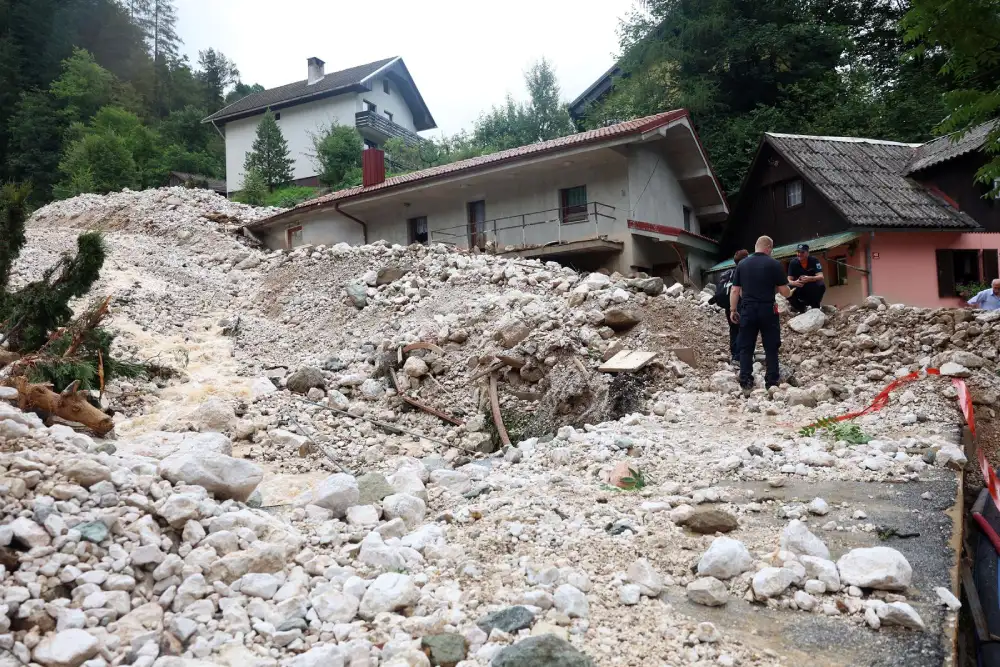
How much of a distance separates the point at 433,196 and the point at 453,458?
14.3 meters

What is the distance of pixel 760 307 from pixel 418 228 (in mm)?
15470

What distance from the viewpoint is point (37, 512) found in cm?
313

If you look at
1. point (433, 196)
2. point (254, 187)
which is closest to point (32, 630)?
point (433, 196)

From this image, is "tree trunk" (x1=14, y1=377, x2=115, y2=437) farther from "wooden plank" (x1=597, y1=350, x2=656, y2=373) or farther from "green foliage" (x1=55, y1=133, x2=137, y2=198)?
"green foliage" (x1=55, y1=133, x2=137, y2=198)

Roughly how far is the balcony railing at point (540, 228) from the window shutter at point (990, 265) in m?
10.2

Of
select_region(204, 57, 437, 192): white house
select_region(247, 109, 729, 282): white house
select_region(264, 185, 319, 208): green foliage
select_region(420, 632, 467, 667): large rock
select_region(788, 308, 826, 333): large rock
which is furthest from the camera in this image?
select_region(204, 57, 437, 192): white house

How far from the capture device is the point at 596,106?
3041cm

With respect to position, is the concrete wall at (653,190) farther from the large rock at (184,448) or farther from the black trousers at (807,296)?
the large rock at (184,448)

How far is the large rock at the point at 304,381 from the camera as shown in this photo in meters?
9.42

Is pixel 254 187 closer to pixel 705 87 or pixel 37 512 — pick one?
pixel 705 87

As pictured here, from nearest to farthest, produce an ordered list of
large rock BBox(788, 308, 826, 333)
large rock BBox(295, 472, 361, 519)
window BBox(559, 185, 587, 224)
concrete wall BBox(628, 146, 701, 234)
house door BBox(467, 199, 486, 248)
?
large rock BBox(295, 472, 361, 519) < large rock BBox(788, 308, 826, 333) < concrete wall BBox(628, 146, 701, 234) < window BBox(559, 185, 587, 224) < house door BBox(467, 199, 486, 248)

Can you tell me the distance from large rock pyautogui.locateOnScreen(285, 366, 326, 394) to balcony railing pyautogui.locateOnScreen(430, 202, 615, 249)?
9610 millimetres

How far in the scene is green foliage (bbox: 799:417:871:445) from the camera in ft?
18.2

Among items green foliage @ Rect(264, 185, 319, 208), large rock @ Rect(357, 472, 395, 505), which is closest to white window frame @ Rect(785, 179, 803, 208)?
large rock @ Rect(357, 472, 395, 505)
